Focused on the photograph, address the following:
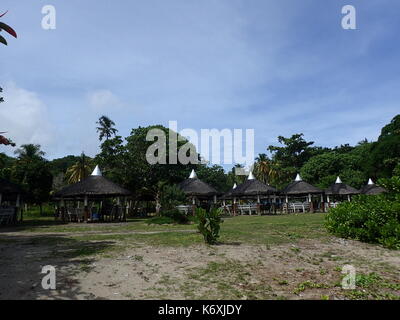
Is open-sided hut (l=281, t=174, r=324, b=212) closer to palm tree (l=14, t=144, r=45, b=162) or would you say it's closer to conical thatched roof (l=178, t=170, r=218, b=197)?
conical thatched roof (l=178, t=170, r=218, b=197)

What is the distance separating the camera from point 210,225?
9688mm

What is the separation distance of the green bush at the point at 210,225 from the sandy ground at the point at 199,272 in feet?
1.62

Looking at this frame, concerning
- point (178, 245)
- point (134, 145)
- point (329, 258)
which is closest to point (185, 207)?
point (134, 145)

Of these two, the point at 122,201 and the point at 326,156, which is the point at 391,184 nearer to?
the point at 122,201

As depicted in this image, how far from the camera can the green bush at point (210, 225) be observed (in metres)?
9.58

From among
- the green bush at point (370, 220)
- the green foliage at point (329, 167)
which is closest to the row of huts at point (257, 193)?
the green foliage at point (329, 167)

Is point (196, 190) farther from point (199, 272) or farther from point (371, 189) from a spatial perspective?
point (199, 272)

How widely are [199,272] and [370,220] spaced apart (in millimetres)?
7243

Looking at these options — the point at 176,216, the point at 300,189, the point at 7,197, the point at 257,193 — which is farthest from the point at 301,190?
the point at 7,197

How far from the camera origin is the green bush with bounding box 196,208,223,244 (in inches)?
377

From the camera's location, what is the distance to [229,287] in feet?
18.6

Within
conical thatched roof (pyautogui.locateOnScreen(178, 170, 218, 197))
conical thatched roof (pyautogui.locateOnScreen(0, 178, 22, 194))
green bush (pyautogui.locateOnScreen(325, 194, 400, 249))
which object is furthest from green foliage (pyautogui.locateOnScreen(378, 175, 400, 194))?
conical thatched roof (pyautogui.locateOnScreen(0, 178, 22, 194))

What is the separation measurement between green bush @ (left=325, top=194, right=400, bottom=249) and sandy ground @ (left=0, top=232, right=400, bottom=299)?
2.73ft

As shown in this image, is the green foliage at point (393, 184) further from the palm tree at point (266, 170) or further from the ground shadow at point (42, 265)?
the palm tree at point (266, 170)
